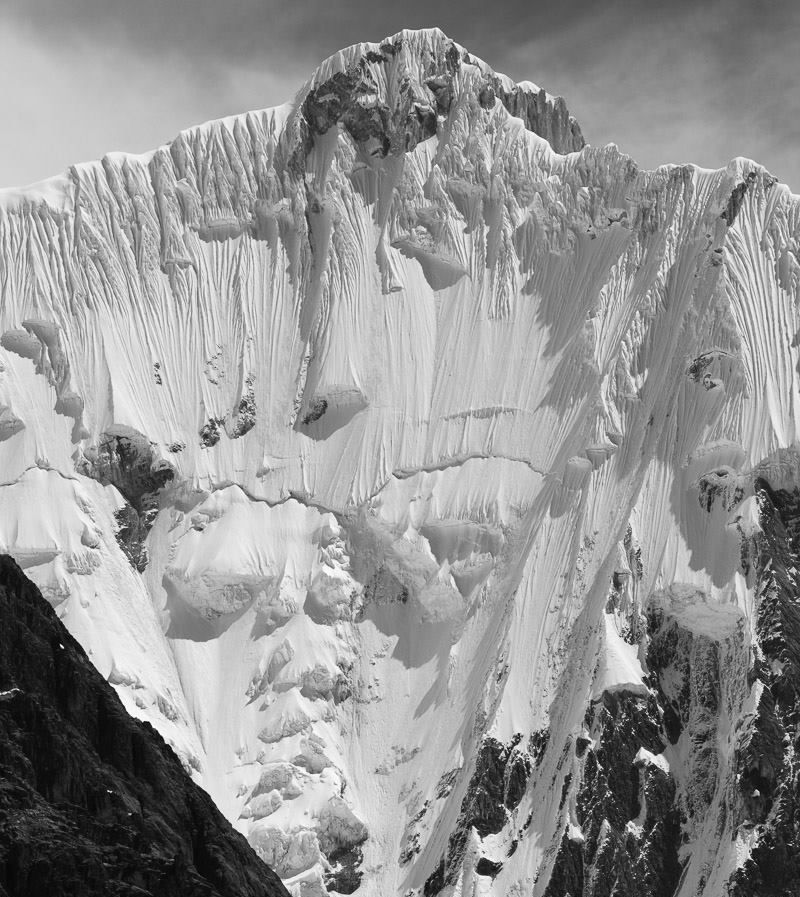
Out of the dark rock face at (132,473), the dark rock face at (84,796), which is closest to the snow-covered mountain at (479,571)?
the dark rock face at (132,473)

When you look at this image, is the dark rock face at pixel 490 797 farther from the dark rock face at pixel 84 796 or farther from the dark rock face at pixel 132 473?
the dark rock face at pixel 84 796

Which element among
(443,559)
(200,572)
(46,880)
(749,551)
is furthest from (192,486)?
(46,880)

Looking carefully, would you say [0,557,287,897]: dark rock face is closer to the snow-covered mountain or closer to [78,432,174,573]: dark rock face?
the snow-covered mountain

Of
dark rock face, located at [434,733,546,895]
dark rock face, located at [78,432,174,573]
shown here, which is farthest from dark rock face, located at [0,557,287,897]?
dark rock face, located at [78,432,174,573]

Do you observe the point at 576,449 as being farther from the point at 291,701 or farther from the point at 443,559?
the point at 291,701

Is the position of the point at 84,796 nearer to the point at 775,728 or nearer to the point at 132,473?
the point at 775,728
